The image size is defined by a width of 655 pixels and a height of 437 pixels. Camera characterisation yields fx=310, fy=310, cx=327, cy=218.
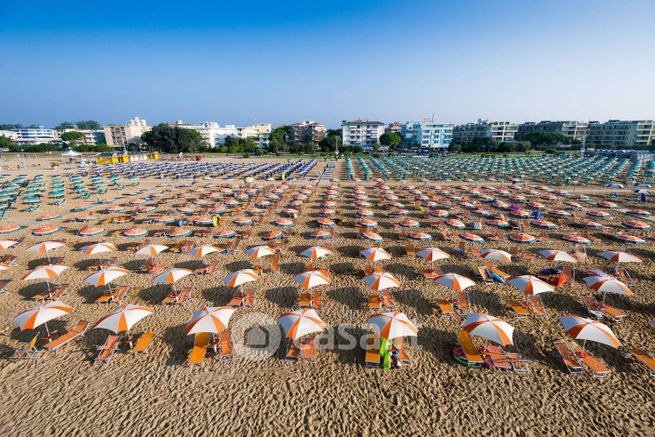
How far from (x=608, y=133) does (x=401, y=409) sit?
137125 mm

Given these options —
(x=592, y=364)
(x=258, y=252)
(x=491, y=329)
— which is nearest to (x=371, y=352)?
(x=491, y=329)

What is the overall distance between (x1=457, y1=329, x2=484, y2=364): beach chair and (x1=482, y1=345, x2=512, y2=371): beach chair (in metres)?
0.28

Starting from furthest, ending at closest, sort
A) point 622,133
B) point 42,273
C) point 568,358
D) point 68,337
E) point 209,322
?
1. point 622,133
2. point 42,273
3. point 68,337
4. point 209,322
5. point 568,358

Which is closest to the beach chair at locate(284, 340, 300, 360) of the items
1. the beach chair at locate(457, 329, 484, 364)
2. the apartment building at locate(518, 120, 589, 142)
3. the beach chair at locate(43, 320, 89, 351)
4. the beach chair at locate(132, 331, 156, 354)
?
the beach chair at locate(132, 331, 156, 354)

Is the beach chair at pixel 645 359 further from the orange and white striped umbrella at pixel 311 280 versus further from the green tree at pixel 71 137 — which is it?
the green tree at pixel 71 137

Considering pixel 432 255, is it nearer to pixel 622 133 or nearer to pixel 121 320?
pixel 121 320

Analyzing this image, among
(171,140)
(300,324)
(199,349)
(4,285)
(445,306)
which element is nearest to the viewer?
(300,324)

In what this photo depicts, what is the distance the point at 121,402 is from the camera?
22.5ft

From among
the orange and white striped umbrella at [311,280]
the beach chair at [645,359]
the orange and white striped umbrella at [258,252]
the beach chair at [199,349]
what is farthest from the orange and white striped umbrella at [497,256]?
the beach chair at [199,349]

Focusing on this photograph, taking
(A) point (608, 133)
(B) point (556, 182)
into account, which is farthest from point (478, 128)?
(B) point (556, 182)

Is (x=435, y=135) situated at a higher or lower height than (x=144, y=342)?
higher

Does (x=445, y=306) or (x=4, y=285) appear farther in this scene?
(x=4, y=285)

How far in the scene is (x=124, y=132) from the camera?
383 ft

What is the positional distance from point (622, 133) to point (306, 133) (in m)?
104
